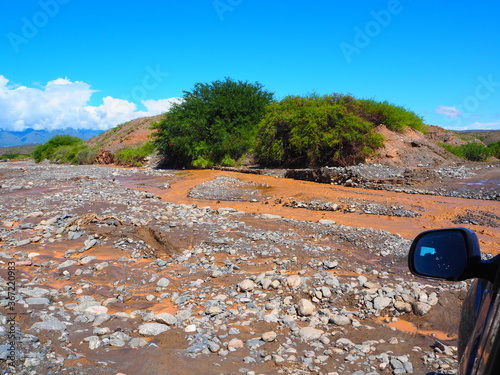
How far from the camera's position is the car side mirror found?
134cm

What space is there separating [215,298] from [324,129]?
17.9 meters

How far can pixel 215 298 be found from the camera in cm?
477

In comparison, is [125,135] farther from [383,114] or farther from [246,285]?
[246,285]

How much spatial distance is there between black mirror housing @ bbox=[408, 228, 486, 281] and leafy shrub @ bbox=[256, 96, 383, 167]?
1902 cm

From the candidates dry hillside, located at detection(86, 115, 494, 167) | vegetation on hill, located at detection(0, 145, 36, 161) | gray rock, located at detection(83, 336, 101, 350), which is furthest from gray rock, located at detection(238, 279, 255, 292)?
vegetation on hill, located at detection(0, 145, 36, 161)

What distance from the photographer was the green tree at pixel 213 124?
86.5 ft

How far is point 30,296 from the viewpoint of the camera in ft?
14.6

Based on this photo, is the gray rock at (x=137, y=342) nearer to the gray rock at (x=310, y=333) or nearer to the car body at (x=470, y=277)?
the gray rock at (x=310, y=333)

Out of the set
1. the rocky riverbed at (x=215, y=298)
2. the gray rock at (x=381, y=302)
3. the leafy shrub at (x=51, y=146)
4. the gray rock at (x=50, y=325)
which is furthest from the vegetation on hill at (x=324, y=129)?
the leafy shrub at (x=51, y=146)

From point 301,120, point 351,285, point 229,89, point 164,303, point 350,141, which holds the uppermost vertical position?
point 229,89

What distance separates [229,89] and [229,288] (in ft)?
84.2

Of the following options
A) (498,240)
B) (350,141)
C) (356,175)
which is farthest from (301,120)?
(498,240)

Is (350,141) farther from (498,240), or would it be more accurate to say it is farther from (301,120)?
(498,240)

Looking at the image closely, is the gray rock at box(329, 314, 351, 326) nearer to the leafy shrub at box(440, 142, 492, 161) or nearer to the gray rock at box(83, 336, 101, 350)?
the gray rock at box(83, 336, 101, 350)
